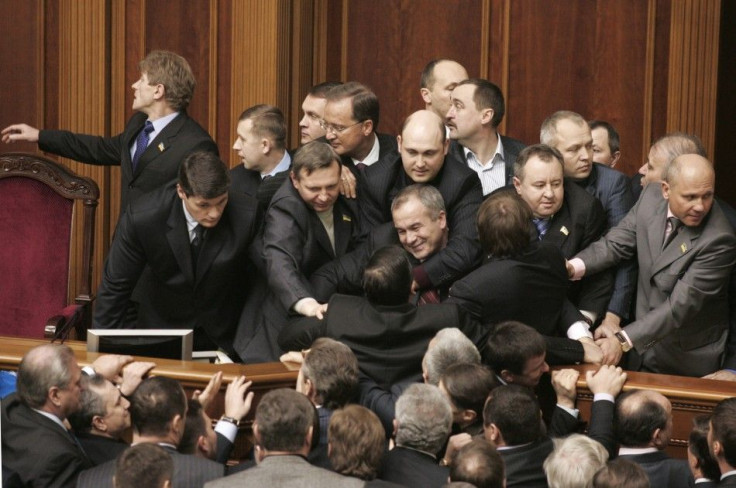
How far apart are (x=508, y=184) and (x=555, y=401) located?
4.29 feet

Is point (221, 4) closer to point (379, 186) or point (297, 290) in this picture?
point (379, 186)

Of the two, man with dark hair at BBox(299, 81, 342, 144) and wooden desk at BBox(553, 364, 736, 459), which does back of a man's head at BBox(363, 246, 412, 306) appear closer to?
wooden desk at BBox(553, 364, 736, 459)

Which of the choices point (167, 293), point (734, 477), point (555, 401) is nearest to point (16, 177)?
point (167, 293)

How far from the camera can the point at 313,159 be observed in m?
5.02

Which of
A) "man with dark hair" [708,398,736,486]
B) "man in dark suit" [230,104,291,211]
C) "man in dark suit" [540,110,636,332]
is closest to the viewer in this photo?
"man with dark hair" [708,398,736,486]

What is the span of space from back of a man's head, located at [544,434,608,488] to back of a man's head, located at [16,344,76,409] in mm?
1459

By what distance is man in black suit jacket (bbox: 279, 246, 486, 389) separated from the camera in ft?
14.2

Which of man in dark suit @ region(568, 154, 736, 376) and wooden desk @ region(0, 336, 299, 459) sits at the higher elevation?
man in dark suit @ region(568, 154, 736, 376)

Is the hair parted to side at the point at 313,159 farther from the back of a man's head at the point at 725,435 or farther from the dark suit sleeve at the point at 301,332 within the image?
the back of a man's head at the point at 725,435

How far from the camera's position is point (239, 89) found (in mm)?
6770

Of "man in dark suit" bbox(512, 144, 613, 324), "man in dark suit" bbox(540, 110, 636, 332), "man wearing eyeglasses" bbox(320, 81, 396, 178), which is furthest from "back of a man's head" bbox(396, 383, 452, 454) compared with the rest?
"man wearing eyeglasses" bbox(320, 81, 396, 178)

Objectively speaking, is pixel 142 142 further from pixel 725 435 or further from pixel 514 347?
pixel 725 435

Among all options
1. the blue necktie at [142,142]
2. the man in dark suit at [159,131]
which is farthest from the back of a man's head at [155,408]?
the blue necktie at [142,142]

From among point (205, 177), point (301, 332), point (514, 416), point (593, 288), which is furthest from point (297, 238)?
point (514, 416)
